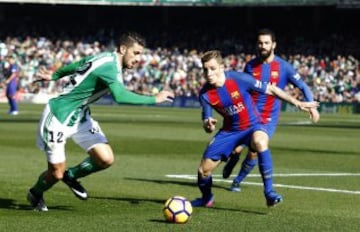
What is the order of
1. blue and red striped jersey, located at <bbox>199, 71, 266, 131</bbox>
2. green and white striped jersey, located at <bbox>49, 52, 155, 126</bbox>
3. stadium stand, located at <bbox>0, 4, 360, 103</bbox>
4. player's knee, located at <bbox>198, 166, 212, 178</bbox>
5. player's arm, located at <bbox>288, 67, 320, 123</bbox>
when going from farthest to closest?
stadium stand, located at <bbox>0, 4, 360, 103</bbox> < player's arm, located at <bbox>288, 67, 320, 123</bbox> < player's knee, located at <bbox>198, 166, 212, 178</bbox> < blue and red striped jersey, located at <bbox>199, 71, 266, 131</bbox> < green and white striped jersey, located at <bbox>49, 52, 155, 126</bbox>

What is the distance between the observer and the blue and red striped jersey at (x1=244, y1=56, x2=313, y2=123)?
15.7 metres

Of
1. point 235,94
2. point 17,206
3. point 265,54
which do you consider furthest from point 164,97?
point 265,54

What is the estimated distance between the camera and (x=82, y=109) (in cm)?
1245

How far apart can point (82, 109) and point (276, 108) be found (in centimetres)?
454

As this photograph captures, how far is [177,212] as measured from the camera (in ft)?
37.6

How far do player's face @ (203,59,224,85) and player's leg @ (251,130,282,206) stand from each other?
0.88 metres

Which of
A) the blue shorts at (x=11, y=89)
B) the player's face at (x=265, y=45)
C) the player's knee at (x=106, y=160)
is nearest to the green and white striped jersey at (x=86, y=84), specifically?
the player's knee at (x=106, y=160)

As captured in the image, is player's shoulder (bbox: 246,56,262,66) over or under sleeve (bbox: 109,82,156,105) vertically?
under

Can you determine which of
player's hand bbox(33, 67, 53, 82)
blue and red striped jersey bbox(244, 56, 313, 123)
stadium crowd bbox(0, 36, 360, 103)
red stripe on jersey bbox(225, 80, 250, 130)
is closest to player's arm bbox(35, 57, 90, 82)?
player's hand bbox(33, 67, 53, 82)

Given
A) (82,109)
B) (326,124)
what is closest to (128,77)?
(326,124)

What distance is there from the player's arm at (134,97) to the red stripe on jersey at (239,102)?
1.73 m

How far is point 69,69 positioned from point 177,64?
47.9 metres

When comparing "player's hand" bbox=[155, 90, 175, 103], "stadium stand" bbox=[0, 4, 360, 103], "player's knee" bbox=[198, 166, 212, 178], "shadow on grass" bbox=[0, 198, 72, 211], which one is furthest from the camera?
"stadium stand" bbox=[0, 4, 360, 103]

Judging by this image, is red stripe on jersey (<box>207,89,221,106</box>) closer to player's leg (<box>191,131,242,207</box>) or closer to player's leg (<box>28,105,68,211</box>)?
player's leg (<box>191,131,242,207</box>)
